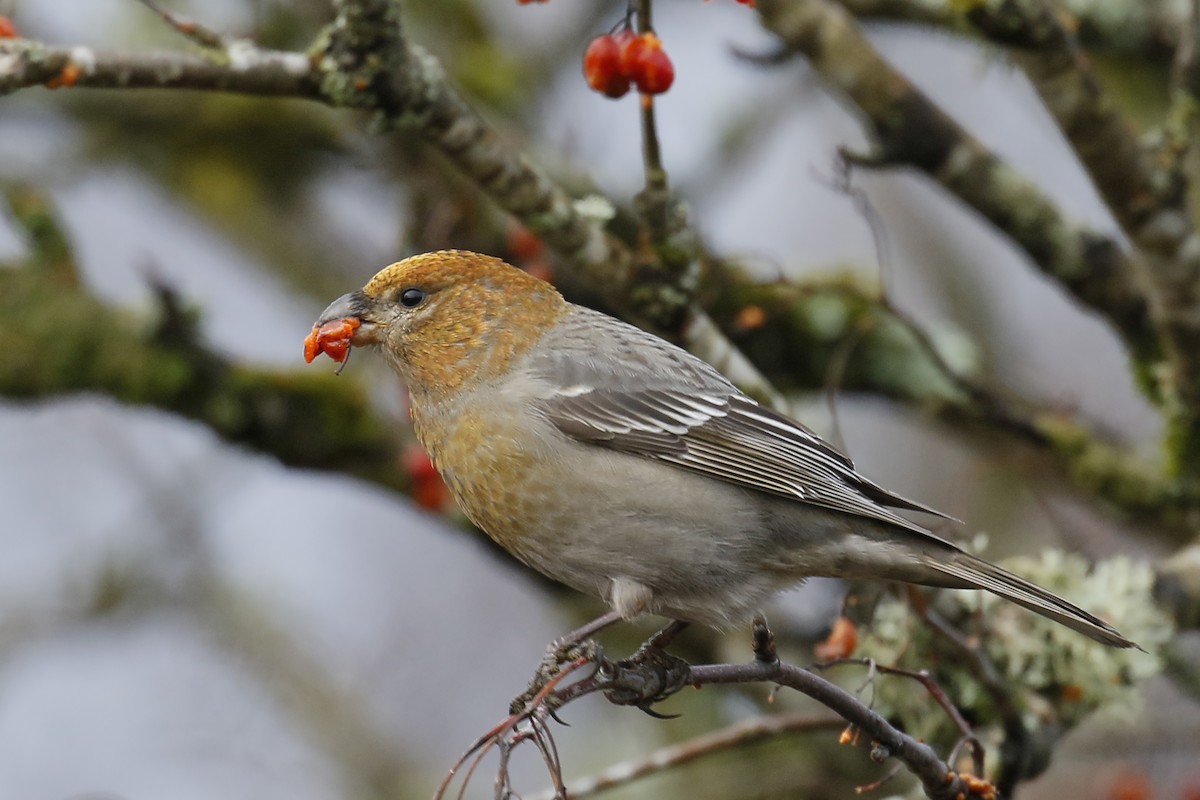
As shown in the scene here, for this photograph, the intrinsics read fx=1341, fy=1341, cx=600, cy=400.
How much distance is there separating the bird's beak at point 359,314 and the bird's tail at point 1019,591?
72.3 inches

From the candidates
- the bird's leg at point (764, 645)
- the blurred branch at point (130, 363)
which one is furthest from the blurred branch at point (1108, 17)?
the bird's leg at point (764, 645)

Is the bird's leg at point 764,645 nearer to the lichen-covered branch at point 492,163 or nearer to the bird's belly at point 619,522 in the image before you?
the bird's belly at point 619,522

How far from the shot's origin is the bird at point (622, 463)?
3812 millimetres

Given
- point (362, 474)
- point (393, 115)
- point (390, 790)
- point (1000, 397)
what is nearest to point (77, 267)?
point (362, 474)

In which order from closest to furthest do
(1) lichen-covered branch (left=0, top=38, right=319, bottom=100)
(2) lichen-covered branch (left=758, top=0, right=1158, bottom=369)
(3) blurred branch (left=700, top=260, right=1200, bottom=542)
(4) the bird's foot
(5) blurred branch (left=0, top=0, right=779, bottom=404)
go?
(4) the bird's foot
(1) lichen-covered branch (left=0, top=38, right=319, bottom=100)
(5) blurred branch (left=0, top=0, right=779, bottom=404)
(2) lichen-covered branch (left=758, top=0, right=1158, bottom=369)
(3) blurred branch (left=700, top=260, right=1200, bottom=542)

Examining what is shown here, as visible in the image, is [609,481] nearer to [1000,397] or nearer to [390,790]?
[1000,397]

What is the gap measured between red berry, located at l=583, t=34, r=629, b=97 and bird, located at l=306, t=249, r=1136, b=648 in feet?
2.61

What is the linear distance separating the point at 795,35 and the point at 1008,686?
2352mm

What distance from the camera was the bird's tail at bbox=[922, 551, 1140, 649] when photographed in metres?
3.57

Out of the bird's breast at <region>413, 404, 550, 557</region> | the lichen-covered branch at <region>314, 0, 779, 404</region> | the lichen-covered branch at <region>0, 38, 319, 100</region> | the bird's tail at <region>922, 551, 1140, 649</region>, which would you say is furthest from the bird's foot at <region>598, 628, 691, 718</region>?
the lichen-covered branch at <region>0, 38, 319, 100</region>

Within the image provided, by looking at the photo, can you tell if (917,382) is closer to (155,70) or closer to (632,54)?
(632,54)

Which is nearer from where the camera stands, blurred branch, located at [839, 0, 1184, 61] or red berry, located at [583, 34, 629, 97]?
red berry, located at [583, 34, 629, 97]

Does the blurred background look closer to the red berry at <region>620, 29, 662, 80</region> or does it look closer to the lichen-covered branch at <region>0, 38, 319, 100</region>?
the lichen-covered branch at <region>0, 38, 319, 100</region>

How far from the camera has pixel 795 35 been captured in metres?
4.75
